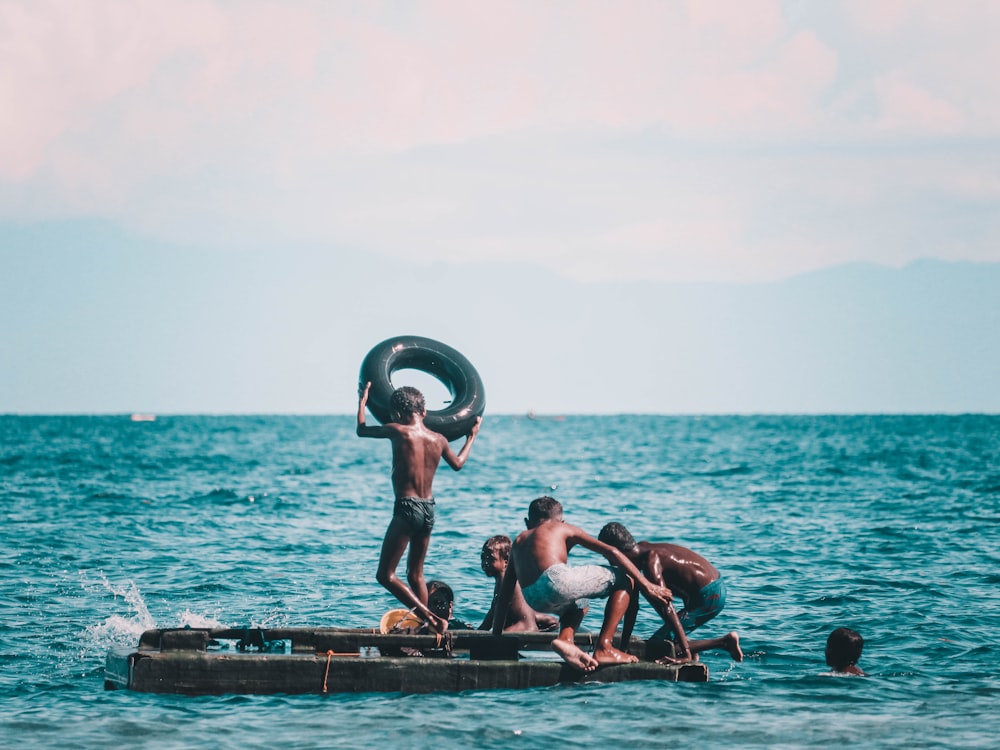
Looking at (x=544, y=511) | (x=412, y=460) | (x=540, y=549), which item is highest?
(x=412, y=460)

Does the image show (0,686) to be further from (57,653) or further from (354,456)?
(354,456)

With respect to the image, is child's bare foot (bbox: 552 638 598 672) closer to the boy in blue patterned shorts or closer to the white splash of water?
the boy in blue patterned shorts

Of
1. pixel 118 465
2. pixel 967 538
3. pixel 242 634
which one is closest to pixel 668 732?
pixel 242 634

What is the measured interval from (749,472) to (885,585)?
33.1 meters

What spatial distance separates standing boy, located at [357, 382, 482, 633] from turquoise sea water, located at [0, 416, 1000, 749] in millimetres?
1183

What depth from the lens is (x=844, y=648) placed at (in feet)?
37.9

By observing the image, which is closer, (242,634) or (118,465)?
(242,634)

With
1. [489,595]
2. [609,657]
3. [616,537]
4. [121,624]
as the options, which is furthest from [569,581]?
[489,595]

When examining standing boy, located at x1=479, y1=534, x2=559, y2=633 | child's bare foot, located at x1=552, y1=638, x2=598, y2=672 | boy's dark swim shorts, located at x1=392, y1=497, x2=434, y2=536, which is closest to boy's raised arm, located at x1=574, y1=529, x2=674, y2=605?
child's bare foot, located at x1=552, y1=638, x2=598, y2=672

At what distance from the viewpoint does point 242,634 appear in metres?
11.2

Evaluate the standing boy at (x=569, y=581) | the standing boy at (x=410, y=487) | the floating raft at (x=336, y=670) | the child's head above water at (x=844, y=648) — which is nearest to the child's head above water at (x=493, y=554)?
the standing boy at (x=410, y=487)

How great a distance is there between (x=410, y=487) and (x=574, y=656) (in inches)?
90.3

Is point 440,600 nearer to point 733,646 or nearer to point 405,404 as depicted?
point 405,404

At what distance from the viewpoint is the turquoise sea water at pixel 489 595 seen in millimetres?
9664
